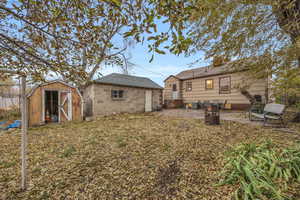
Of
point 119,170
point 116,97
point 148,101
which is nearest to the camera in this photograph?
point 119,170

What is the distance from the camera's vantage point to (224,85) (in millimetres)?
10469

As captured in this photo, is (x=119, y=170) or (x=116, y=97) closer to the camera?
(x=119, y=170)

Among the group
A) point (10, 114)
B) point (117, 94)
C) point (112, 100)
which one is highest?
point (117, 94)

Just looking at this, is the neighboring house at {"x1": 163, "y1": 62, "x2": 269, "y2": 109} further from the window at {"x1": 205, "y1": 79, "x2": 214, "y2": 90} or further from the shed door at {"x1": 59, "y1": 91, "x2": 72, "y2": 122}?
the shed door at {"x1": 59, "y1": 91, "x2": 72, "y2": 122}

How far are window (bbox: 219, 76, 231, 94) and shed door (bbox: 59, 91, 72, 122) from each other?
1139cm

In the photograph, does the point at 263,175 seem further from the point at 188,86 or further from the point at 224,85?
the point at 188,86

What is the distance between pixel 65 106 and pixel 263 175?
809 centimetres

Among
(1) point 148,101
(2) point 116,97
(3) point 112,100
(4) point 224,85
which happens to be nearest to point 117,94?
(2) point 116,97

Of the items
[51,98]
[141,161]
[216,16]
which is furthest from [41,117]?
[216,16]

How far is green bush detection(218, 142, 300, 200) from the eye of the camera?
4.73 ft

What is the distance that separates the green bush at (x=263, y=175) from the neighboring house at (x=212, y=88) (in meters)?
6.71

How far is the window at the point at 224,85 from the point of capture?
10.2 metres

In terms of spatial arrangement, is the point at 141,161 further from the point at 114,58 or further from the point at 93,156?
the point at 114,58

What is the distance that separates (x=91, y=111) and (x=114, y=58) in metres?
6.43
